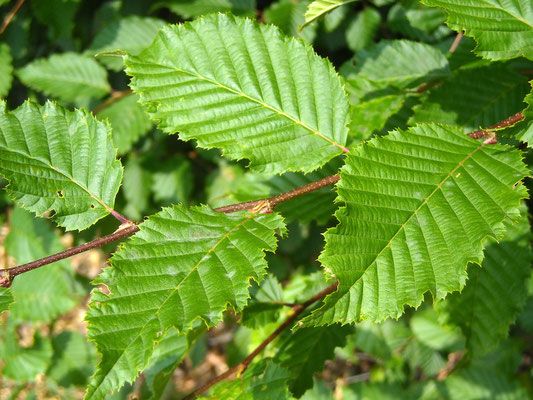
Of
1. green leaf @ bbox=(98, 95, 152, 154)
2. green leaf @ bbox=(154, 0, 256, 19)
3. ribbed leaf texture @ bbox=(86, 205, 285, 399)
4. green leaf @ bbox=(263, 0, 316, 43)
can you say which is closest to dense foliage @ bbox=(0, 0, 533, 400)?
ribbed leaf texture @ bbox=(86, 205, 285, 399)

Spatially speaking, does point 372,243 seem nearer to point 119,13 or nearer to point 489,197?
point 489,197

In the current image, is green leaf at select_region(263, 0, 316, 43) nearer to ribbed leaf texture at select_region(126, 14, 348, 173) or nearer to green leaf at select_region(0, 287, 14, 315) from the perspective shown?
ribbed leaf texture at select_region(126, 14, 348, 173)

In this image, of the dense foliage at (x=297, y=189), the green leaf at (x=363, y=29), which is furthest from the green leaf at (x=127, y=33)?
the dense foliage at (x=297, y=189)

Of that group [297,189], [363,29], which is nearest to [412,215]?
[297,189]

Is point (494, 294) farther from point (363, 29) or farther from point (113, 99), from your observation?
point (113, 99)

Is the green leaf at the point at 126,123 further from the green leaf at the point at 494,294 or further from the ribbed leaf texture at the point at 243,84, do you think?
the green leaf at the point at 494,294

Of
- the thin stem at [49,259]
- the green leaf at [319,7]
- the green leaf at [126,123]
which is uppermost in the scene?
the green leaf at [319,7]
